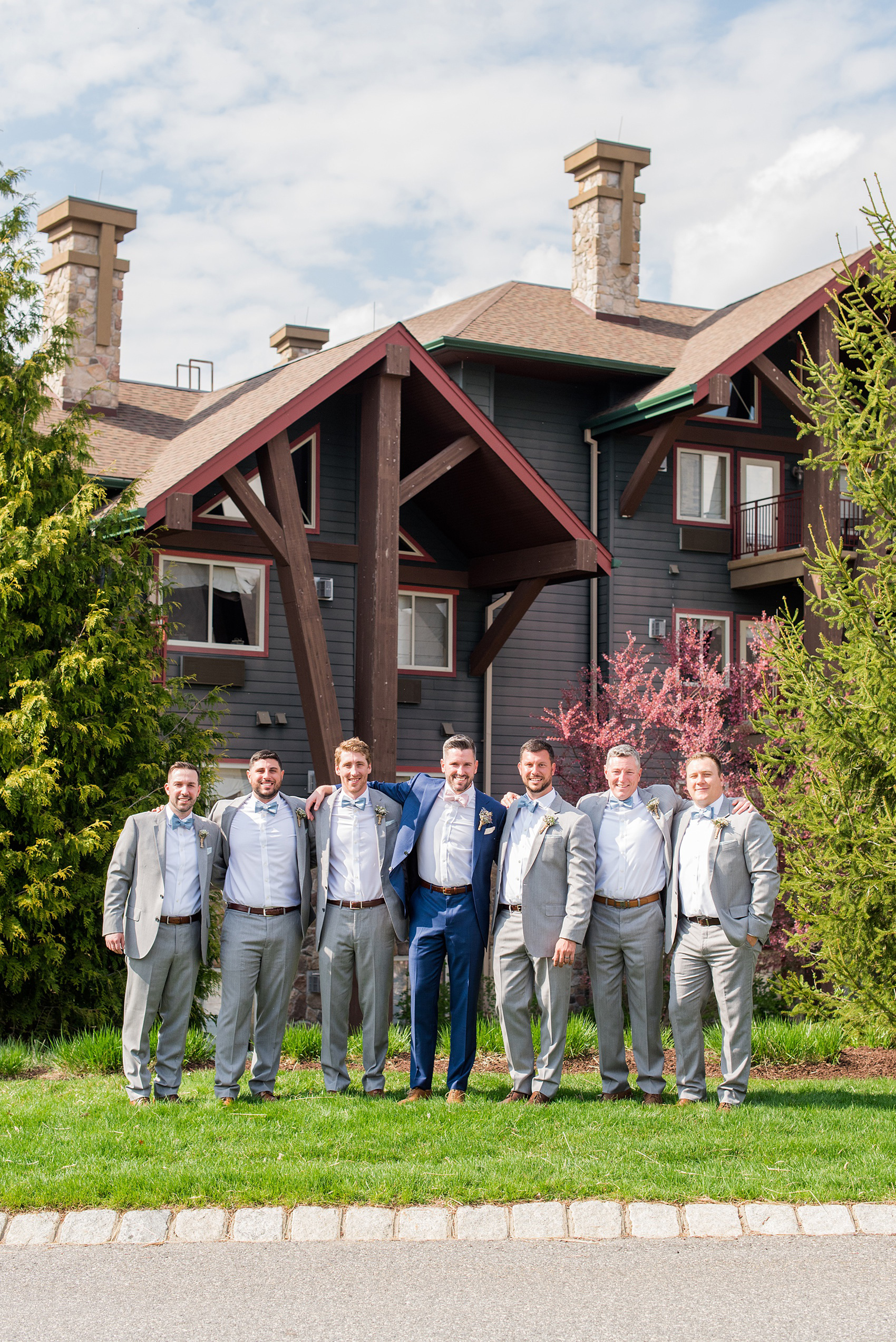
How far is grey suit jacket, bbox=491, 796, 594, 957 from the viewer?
8.38 metres

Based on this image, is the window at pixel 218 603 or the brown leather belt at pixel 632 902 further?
the window at pixel 218 603

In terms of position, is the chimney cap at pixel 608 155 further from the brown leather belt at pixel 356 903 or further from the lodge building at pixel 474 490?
the brown leather belt at pixel 356 903

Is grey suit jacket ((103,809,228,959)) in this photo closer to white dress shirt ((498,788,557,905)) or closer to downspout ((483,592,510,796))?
white dress shirt ((498,788,557,905))

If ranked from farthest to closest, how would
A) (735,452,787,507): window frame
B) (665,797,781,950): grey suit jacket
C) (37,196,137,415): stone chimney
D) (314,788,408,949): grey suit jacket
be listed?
(735,452,787,507): window frame, (37,196,137,415): stone chimney, (314,788,408,949): grey suit jacket, (665,797,781,950): grey suit jacket

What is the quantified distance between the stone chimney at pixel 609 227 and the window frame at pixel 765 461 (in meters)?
3.22

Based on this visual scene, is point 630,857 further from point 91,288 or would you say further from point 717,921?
point 91,288

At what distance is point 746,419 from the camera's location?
23938mm

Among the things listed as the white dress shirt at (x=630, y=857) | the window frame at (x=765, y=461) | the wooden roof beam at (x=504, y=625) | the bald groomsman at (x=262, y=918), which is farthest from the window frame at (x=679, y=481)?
the bald groomsman at (x=262, y=918)

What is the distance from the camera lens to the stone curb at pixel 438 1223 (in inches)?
239

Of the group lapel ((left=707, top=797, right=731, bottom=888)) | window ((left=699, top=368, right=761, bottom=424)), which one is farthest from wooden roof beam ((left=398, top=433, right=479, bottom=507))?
lapel ((left=707, top=797, right=731, bottom=888))

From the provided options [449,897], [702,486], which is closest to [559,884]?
[449,897]

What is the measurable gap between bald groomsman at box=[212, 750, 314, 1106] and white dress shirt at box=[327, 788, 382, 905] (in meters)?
0.20

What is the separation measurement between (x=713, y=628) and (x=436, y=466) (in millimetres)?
8160

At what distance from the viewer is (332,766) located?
16172 mm
